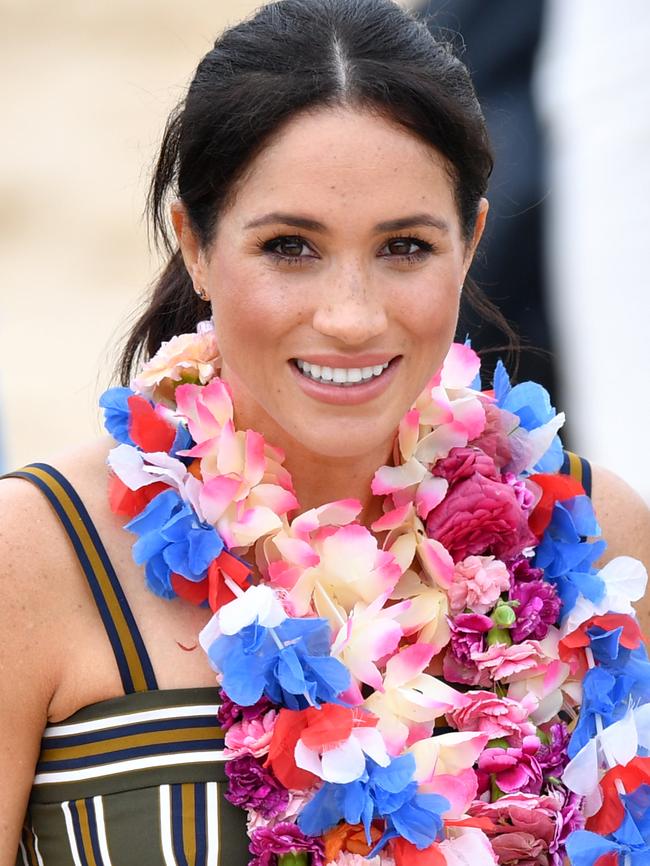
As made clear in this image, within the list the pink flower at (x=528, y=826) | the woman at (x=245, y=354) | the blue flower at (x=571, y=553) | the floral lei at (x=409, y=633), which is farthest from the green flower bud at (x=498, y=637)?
the woman at (x=245, y=354)

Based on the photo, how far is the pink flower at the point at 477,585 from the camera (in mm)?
2723

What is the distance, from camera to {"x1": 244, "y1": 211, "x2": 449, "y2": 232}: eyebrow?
2488mm

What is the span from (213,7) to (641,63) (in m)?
5.83

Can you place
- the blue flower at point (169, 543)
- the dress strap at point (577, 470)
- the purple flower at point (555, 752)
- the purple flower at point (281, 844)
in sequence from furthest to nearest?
the dress strap at point (577, 470), the purple flower at point (555, 752), the blue flower at point (169, 543), the purple flower at point (281, 844)

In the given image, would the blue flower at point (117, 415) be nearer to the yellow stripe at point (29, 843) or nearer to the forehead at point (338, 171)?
the forehead at point (338, 171)

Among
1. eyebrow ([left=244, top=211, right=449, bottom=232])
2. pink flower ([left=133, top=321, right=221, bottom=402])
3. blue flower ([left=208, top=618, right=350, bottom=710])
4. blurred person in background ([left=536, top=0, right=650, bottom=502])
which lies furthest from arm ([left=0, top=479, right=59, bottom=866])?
blurred person in background ([left=536, top=0, right=650, bottom=502])

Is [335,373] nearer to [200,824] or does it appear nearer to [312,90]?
[312,90]

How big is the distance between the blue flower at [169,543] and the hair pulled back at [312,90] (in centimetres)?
43

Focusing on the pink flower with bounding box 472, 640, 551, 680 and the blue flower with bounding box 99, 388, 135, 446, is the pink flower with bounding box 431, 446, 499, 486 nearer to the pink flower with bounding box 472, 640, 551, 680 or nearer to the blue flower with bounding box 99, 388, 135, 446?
the pink flower with bounding box 472, 640, 551, 680

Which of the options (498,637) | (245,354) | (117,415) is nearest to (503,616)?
(498,637)

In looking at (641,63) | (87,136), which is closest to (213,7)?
(87,136)

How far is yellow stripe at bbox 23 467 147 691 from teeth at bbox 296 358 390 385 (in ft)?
1.37

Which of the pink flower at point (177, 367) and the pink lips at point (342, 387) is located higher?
the pink lips at point (342, 387)

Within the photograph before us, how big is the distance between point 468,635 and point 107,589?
0.59 meters
